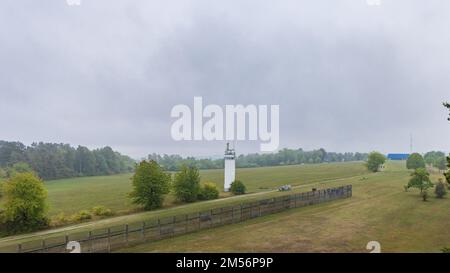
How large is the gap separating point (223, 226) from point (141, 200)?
15221 mm

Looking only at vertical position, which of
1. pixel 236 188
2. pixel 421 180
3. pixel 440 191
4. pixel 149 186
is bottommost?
pixel 236 188

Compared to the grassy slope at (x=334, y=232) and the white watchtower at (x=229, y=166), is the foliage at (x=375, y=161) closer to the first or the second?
the grassy slope at (x=334, y=232)

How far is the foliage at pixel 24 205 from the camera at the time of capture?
28797 mm

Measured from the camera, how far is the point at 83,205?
44.5m

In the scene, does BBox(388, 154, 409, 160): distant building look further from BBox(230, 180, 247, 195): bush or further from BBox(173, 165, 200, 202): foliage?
BBox(173, 165, 200, 202): foliage

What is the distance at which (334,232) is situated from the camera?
→ 25.0 meters

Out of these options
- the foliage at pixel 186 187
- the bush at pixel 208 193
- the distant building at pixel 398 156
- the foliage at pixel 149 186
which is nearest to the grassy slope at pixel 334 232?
the foliage at pixel 149 186

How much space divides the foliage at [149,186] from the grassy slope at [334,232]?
15127mm

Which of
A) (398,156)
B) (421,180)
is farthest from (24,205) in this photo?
(398,156)

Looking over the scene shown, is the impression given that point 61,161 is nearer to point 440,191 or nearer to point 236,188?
point 236,188

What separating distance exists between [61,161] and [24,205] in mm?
86637
